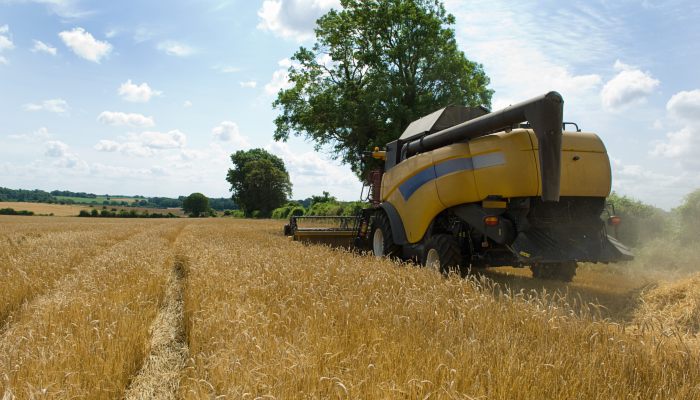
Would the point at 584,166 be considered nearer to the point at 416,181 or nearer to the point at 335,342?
the point at 416,181

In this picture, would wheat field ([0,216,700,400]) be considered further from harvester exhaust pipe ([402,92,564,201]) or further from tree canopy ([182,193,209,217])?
tree canopy ([182,193,209,217])

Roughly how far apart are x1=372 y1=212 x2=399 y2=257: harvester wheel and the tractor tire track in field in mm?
4322

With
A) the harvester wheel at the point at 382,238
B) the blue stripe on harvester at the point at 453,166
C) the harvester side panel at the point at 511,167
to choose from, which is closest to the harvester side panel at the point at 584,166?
the harvester side panel at the point at 511,167

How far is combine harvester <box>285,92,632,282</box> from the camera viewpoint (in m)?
6.01

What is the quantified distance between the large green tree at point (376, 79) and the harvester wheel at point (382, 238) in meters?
9.57

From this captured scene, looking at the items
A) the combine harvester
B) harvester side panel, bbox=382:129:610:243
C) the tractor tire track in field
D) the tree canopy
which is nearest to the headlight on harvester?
the combine harvester

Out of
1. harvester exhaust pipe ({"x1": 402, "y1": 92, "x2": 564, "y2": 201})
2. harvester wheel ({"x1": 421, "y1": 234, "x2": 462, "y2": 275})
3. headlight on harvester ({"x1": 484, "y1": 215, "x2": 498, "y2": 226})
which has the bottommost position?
harvester wheel ({"x1": 421, "y1": 234, "x2": 462, "y2": 275})

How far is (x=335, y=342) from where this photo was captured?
3.16m

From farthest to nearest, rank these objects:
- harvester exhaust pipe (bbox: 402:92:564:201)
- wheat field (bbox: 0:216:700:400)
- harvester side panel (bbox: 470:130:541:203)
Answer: harvester side panel (bbox: 470:130:541:203) < harvester exhaust pipe (bbox: 402:92:564:201) < wheat field (bbox: 0:216:700:400)

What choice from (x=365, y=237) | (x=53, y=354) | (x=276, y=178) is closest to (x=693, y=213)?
(x=365, y=237)

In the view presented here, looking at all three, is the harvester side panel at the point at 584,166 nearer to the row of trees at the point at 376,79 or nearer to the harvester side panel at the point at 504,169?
the harvester side panel at the point at 504,169

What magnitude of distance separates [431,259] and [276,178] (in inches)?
2513

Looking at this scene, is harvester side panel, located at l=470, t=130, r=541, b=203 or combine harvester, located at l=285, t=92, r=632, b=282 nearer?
combine harvester, located at l=285, t=92, r=632, b=282

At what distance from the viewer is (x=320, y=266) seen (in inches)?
258
